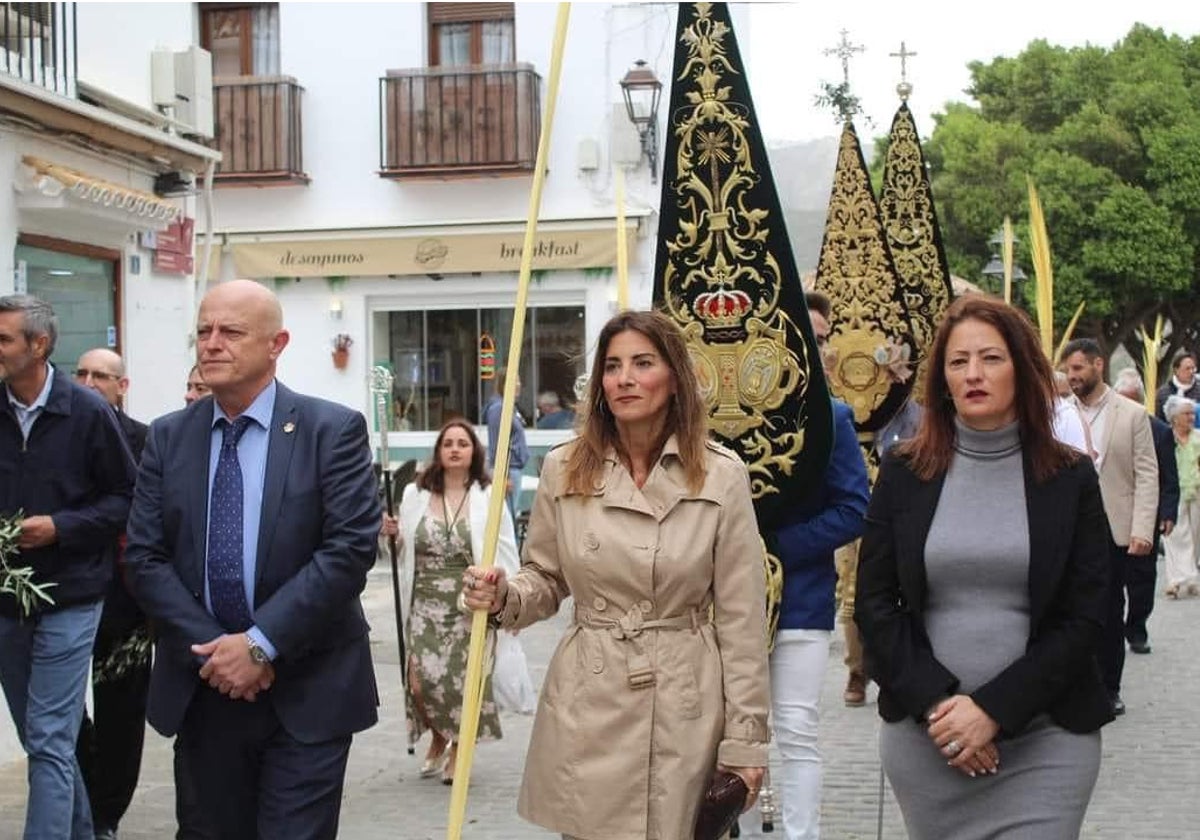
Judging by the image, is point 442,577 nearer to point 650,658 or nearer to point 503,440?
point 650,658

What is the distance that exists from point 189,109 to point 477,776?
5738 millimetres

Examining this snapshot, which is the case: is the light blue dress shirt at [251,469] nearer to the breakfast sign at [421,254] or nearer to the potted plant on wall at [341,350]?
the breakfast sign at [421,254]

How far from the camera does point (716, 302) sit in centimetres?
578

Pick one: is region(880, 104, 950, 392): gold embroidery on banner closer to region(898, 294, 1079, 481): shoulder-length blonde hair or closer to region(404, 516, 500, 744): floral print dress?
region(404, 516, 500, 744): floral print dress

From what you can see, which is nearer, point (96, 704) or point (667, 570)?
point (667, 570)

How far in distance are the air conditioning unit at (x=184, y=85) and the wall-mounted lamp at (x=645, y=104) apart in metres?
6.60

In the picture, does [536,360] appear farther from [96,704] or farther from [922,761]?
[922,761]

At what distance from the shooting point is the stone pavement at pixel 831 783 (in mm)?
7188

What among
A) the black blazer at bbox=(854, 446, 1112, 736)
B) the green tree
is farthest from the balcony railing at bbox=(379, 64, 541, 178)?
the black blazer at bbox=(854, 446, 1112, 736)

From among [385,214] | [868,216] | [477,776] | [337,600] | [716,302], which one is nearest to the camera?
[337,600]

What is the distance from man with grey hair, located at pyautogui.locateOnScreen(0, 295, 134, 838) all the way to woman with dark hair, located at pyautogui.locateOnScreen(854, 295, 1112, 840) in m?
2.95

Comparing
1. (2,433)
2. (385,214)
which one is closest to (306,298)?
(385,214)

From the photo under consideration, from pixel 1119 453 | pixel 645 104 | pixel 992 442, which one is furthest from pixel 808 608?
pixel 645 104

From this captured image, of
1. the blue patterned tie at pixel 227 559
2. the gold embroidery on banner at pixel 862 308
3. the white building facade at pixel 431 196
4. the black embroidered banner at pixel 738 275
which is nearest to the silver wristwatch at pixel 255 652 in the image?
the blue patterned tie at pixel 227 559
